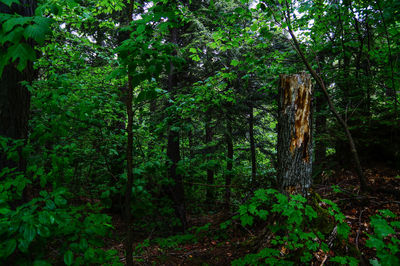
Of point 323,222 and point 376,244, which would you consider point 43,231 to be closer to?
point 376,244

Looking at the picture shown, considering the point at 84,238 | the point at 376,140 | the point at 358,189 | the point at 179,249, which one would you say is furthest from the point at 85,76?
the point at 376,140

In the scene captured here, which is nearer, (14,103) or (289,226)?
(289,226)

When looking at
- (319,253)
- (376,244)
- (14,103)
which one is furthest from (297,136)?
(14,103)

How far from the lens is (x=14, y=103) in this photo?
325 cm

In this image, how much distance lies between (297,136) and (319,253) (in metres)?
1.89

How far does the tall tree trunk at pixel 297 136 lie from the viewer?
3516 millimetres

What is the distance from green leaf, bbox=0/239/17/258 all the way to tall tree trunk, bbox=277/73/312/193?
3.55m

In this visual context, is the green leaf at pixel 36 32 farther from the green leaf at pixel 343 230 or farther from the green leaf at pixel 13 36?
the green leaf at pixel 343 230

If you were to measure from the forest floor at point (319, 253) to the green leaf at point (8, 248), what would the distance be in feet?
9.07

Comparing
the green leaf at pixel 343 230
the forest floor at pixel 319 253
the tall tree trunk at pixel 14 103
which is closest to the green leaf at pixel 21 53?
the tall tree trunk at pixel 14 103

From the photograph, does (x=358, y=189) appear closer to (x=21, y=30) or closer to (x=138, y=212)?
(x=138, y=212)

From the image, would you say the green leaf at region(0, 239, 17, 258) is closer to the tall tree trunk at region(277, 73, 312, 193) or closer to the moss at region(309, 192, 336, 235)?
the tall tree trunk at region(277, 73, 312, 193)

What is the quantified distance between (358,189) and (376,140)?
6.21ft

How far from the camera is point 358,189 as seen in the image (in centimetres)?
452
